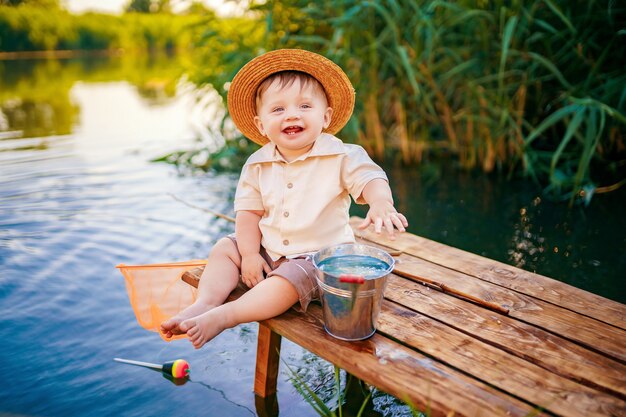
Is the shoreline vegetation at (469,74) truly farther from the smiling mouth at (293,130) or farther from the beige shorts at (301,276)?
the beige shorts at (301,276)

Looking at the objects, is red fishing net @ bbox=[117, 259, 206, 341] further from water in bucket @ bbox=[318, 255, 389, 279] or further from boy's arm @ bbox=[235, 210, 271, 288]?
water in bucket @ bbox=[318, 255, 389, 279]

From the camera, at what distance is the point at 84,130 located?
6766 millimetres

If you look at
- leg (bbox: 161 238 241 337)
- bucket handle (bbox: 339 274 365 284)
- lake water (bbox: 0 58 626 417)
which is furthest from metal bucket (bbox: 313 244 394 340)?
lake water (bbox: 0 58 626 417)

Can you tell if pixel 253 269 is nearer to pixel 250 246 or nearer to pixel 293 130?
pixel 250 246

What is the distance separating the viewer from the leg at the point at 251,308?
155 centimetres

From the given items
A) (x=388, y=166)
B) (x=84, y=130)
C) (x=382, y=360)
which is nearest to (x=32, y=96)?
(x=84, y=130)

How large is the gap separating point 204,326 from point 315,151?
69 centimetres

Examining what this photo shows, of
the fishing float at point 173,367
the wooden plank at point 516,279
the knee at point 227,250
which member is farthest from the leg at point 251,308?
the wooden plank at point 516,279

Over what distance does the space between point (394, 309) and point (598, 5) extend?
2.72m

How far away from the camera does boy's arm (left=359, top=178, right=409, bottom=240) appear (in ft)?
5.22

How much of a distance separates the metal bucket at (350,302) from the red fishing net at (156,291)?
707 mm

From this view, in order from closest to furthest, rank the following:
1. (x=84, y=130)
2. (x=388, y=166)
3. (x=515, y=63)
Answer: (x=515, y=63) < (x=388, y=166) < (x=84, y=130)

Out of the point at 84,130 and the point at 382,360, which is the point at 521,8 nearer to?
the point at 382,360

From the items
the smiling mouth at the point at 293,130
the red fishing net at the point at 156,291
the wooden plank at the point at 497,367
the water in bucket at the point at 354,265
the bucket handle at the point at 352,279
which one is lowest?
the red fishing net at the point at 156,291
